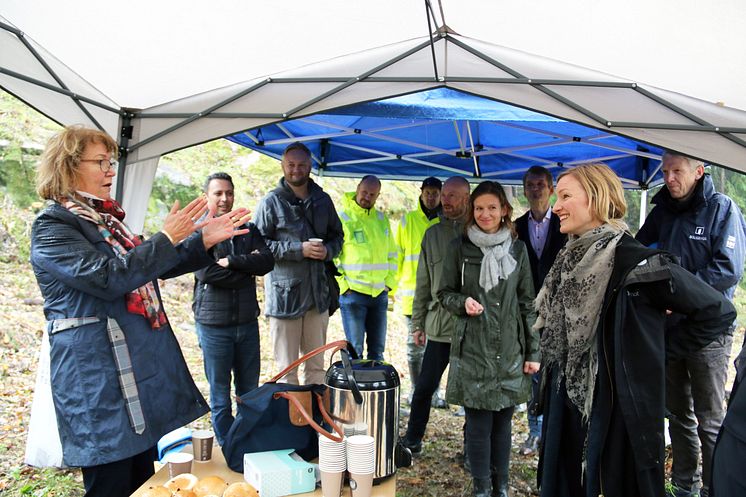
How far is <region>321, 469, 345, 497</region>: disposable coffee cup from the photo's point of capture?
1586 millimetres

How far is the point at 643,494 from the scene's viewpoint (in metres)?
1.99

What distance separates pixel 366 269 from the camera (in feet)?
16.1

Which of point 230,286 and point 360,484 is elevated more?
point 230,286

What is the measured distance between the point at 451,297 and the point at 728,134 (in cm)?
145

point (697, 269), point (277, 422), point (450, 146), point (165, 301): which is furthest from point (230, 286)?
point (165, 301)

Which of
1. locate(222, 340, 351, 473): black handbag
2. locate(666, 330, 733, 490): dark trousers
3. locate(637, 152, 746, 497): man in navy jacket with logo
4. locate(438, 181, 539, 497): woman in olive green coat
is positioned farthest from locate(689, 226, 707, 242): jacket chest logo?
locate(222, 340, 351, 473): black handbag

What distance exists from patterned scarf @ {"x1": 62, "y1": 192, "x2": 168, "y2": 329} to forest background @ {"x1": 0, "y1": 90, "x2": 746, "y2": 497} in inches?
76.1

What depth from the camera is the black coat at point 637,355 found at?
6.40ft

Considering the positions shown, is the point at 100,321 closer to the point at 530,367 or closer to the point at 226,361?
the point at 226,361

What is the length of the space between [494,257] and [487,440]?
88 centimetres

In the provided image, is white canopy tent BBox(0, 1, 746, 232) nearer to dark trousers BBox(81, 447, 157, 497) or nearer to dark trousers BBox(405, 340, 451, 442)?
dark trousers BBox(405, 340, 451, 442)

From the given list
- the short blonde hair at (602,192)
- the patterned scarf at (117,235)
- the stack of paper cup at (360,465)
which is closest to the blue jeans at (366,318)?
the patterned scarf at (117,235)

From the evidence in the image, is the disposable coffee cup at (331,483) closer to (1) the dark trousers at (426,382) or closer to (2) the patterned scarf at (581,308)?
(2) the patterned scarf at (581,308)

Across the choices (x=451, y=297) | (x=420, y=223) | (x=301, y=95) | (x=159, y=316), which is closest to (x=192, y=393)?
(x=159, y=316)
